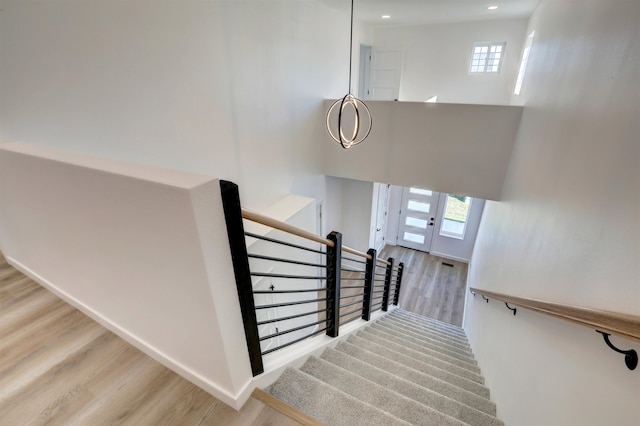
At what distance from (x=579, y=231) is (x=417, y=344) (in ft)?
7.35

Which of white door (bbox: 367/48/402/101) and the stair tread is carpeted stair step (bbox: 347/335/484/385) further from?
white door (bbox: 367/48/402/101)

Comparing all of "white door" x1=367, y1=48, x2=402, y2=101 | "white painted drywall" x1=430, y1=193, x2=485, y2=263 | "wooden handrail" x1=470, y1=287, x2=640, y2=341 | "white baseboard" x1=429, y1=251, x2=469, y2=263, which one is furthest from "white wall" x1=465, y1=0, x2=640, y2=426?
"white baseboard" x1=429, y1=251, x2=469, y2=263

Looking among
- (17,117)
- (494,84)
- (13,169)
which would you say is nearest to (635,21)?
(13,169)

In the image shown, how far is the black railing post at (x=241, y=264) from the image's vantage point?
3.39 ft

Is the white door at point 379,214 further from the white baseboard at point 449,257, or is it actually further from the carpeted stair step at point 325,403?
the carpeted stair step at point 325,403

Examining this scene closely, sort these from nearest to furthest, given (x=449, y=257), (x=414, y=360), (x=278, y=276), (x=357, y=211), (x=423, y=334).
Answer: (x=278, y=276) < (x=414, y=360) < (x=423, y=334) < (x=357, y=211) < (x=449, y=257)

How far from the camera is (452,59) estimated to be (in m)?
5.68

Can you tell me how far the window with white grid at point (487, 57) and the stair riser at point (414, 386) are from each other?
5.59m

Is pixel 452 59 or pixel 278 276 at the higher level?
pixel 452 59

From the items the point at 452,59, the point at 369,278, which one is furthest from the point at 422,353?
the point at 452,59

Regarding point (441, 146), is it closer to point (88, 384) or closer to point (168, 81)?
point (168, 81)

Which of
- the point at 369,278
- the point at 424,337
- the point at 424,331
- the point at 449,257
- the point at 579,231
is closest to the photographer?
the point at 579,231

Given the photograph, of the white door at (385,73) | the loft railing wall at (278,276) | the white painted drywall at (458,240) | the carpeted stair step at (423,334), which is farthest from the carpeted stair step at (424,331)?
the white door at (385,73)

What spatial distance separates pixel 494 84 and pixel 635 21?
5.12m
